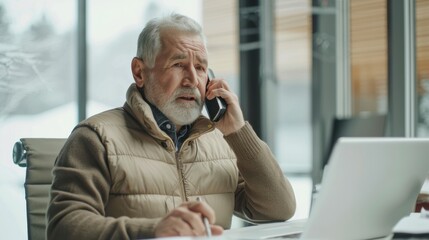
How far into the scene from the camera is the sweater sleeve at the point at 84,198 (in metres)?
1.52

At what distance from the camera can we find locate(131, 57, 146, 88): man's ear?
6.83ft

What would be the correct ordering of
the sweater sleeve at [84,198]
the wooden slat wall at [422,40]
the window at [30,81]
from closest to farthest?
the sweater sleeve at [84,198] → the window at [30,81] → the wooden slat wall at [422,40]

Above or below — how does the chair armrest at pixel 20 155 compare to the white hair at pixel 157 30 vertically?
below

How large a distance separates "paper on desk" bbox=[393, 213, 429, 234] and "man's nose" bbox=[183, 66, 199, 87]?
0.79 metres

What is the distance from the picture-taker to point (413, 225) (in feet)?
4.65

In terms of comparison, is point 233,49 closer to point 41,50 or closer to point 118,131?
point 41,50

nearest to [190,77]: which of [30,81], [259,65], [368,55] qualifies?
[30,81]

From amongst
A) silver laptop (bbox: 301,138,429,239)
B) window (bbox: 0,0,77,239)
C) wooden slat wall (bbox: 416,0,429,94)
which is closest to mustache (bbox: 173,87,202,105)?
silver laptop (bbox: 301,138,429,239)

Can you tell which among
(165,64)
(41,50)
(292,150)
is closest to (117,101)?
(41,50)

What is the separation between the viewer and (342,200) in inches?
50.9

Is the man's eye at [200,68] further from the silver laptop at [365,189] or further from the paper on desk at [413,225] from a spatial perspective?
the paper on desk at [413,225]

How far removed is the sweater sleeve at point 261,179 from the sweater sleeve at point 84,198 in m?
0.46

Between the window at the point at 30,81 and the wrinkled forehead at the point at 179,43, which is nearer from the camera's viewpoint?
the wrinkled forehead at the point at 179,43

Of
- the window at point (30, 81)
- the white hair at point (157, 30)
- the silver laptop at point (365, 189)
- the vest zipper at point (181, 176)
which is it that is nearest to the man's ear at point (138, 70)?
the white hair at point (157, 30)
